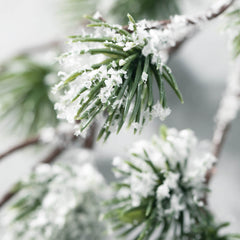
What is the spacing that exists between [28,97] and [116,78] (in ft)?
1.22

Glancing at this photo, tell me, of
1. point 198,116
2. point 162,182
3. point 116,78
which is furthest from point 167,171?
point 198,116

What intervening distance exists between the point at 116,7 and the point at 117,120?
320 mm

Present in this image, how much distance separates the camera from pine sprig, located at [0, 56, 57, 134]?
22.8 inches

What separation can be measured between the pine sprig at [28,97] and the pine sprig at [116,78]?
12.9 inches

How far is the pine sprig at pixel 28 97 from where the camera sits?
1.90ft

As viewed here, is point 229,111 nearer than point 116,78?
No

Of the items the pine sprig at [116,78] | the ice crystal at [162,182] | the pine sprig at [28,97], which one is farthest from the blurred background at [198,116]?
the pine sprig at [116,78]

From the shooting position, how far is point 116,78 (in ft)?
0.81

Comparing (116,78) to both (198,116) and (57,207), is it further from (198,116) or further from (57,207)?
(198,116)

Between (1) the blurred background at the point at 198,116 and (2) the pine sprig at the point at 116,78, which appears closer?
(2) the pine sprig at the point at 116,78

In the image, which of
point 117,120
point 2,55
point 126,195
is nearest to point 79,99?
point 117,120

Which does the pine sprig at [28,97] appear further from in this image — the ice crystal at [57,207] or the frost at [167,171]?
the frost at [167,171]

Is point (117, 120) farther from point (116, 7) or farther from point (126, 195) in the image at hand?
point (116, 7)

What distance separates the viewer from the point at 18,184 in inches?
18.9
